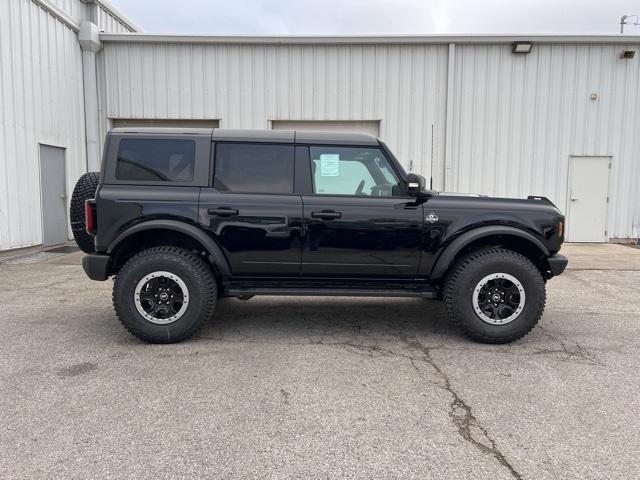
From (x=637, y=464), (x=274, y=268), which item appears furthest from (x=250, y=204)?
(x=637, y=464)

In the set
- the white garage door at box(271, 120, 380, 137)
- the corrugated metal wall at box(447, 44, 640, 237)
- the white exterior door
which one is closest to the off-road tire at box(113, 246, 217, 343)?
the white garage door at box(271, 120, 380, 137)

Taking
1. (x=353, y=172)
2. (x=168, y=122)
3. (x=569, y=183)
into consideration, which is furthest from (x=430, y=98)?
(x=353, y=172)

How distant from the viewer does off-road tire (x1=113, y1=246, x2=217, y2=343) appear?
420cm

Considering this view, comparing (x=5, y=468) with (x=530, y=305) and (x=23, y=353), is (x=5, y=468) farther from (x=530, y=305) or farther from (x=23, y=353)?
(x=530, y=305)

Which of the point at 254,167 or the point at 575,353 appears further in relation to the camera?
the point at 254,167

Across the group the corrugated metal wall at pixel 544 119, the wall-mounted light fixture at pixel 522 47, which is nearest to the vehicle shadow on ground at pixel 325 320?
the corrugated metal wall at pixel 544 119

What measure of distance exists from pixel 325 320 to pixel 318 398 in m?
1.93

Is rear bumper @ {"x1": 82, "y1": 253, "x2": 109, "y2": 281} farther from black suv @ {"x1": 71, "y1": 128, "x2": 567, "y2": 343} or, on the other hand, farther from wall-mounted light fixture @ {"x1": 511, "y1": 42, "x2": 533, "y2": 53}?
wall-mounted light fixture @ {"x1": 511, "y1": 42, "x2": 533, "y2": 53}

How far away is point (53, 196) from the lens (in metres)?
10.2

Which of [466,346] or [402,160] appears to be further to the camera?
[402,160]

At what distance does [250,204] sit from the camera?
4254 mm

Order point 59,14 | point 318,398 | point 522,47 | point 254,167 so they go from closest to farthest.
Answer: point 318,398, point 254,167, point 59,14, point 522,47

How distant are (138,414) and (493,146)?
1038 centimetres

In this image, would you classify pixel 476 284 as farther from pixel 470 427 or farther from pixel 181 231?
pixel 181 231
